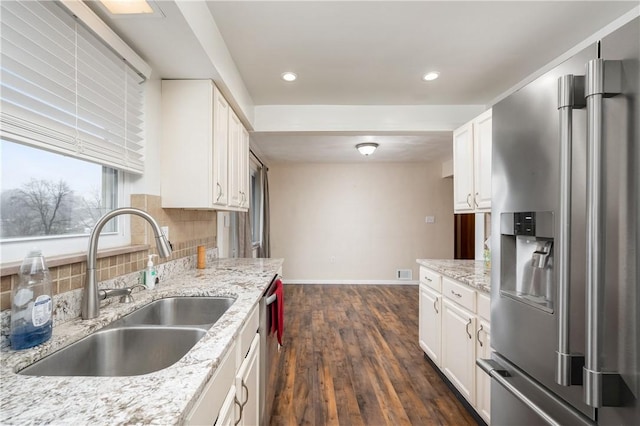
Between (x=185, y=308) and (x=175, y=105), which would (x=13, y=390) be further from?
(x=175, y=105)

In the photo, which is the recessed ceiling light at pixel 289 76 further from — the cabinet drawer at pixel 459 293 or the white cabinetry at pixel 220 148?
the cabinet drawer at pixel 459 293

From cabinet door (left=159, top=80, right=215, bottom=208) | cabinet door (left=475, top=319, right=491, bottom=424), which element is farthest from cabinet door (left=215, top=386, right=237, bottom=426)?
cabinet door (left=475, top=319, right=491, bottom=424)

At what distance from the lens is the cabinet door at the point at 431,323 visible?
7.82ft

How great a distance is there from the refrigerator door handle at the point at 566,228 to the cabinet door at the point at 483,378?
97 cm

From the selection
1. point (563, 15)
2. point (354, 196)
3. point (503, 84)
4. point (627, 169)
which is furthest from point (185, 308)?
point (354, 196)

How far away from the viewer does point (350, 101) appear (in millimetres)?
2914

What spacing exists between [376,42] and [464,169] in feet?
4.22

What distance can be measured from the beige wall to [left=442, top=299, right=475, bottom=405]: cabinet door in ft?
12.2

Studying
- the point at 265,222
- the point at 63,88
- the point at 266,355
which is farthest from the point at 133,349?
the point at 265,222

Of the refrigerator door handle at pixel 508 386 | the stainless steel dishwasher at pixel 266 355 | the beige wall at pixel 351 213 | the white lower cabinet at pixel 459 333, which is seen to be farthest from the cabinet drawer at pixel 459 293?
the beige wall at pixel 351 213

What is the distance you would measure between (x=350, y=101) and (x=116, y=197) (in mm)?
2172

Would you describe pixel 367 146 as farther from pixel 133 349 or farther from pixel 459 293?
pixel 133 349

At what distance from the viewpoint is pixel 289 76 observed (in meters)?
2.41

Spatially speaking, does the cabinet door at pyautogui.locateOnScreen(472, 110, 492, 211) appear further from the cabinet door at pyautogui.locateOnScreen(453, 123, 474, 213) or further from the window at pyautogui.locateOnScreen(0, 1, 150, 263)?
the window at pyautogui.locateOnScreen(0, 1, 150, 263)
